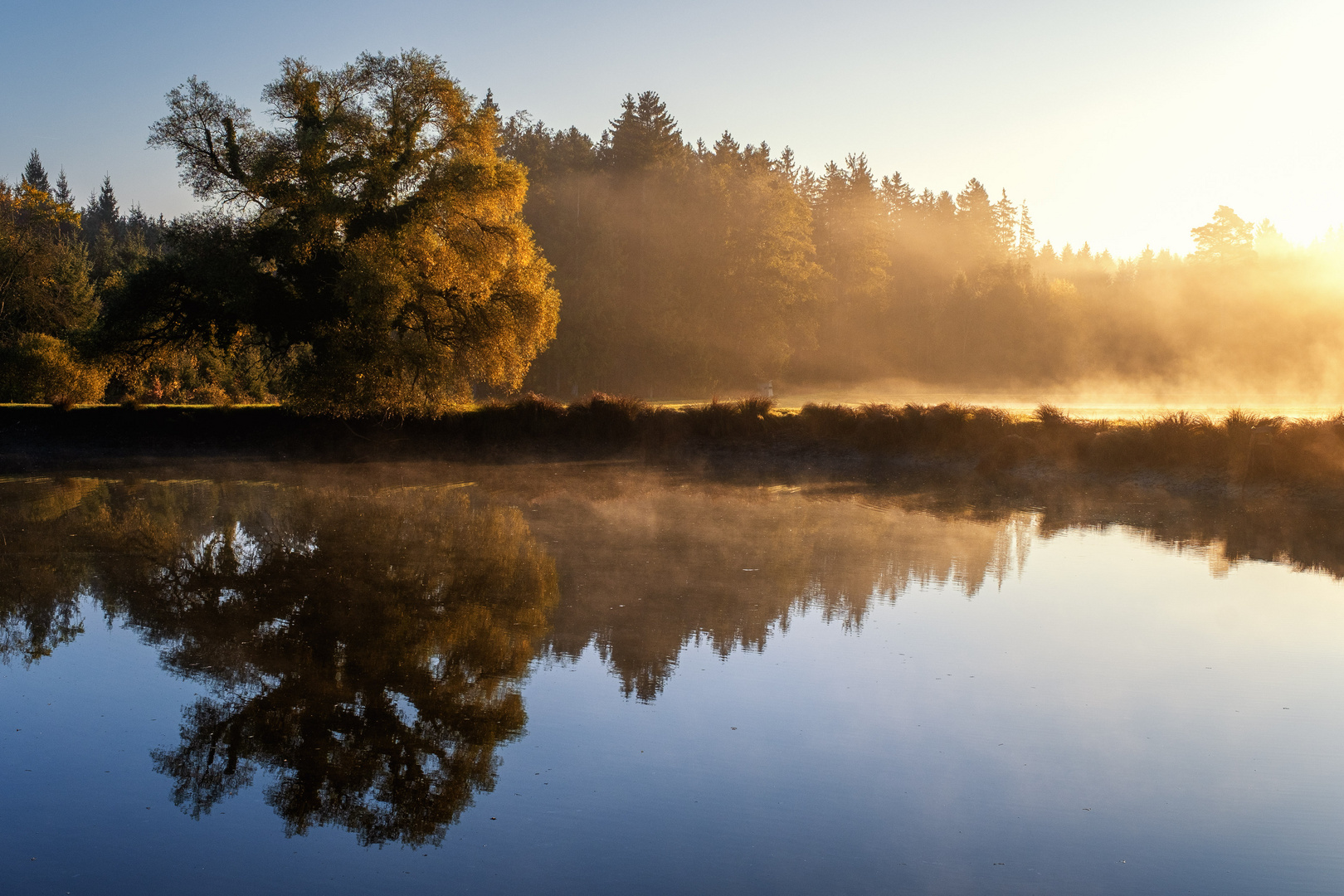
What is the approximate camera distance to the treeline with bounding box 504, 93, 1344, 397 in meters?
54.3

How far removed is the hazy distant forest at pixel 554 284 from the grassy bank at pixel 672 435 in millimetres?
1199

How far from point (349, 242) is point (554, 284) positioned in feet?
97.0

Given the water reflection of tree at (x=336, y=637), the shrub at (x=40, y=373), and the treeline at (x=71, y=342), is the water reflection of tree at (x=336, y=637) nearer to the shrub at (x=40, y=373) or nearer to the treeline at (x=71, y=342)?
the treeline at (x=71, y=342)

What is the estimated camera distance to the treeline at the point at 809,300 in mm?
54312

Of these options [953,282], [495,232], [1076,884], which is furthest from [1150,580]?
[953,282]

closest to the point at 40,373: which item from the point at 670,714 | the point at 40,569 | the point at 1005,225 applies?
the point at 40,569

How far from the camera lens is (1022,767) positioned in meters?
6.82

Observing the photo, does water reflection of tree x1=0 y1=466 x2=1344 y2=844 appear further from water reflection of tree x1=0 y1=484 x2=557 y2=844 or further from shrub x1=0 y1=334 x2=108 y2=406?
shrub x1=0 y1=334 x2=108 y2=406

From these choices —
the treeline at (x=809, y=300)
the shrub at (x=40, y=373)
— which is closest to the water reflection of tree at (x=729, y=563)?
the shrub at (x=40, y=373)

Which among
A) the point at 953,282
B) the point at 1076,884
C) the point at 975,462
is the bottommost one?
the point at 1076,884

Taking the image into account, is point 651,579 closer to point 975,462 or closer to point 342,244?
point 975,462

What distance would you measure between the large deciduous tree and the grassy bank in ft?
4.20

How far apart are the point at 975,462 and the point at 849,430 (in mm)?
3549

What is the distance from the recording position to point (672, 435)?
26438 millimetres
